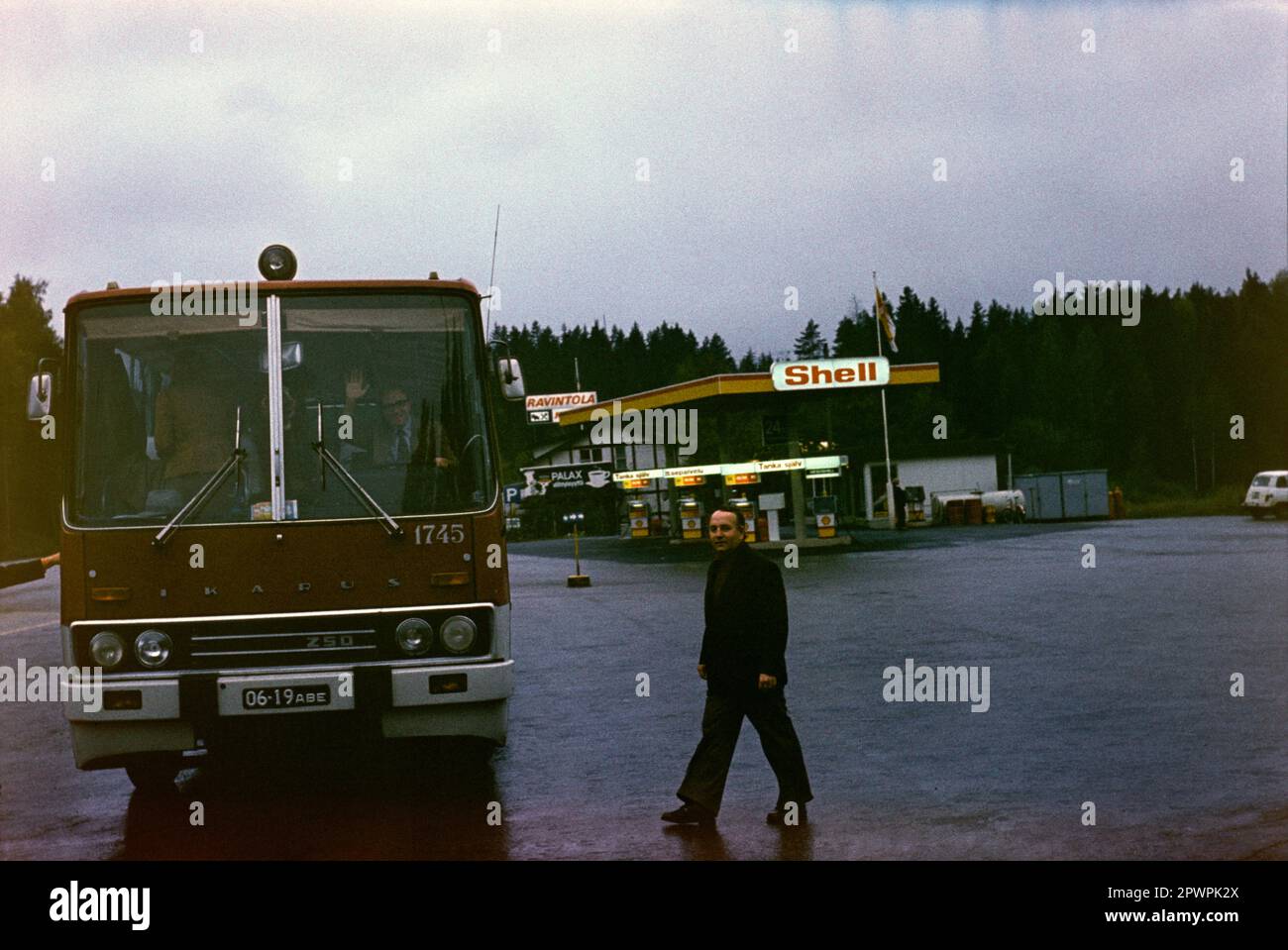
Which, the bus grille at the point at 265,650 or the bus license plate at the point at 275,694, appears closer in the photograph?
the bus license plate at the point at 275,694

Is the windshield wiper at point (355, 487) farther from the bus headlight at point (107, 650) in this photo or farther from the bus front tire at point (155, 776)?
the bus front tire at point (155, 776)

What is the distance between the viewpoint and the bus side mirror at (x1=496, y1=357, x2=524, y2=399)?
8617 millimetres

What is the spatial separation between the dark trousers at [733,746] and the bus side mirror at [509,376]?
2332 mm

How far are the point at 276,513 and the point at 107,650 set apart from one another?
3.82ft

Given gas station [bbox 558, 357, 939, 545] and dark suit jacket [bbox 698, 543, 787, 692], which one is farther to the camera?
gas station [bbox 558, 357, 939, 545]

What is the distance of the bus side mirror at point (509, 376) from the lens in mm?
8617

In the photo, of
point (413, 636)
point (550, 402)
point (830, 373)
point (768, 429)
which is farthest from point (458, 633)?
point (550, 402)

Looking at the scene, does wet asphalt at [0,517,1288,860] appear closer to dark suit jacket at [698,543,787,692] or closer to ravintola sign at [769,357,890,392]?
dark suit jacket at [698,543,787,692]

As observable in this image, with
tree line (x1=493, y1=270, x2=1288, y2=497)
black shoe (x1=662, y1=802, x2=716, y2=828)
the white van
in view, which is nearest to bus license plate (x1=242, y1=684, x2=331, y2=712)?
black shoe (x1=662, y1=802, x2=716, y2=828)

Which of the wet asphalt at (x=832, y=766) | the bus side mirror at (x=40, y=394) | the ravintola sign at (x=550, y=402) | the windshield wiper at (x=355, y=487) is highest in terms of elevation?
the ravintola sign at (x=550, y=402)

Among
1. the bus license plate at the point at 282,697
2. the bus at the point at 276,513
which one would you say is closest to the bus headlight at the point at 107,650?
the bus at the point at 276,513

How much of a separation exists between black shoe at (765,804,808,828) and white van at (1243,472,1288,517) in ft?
138
